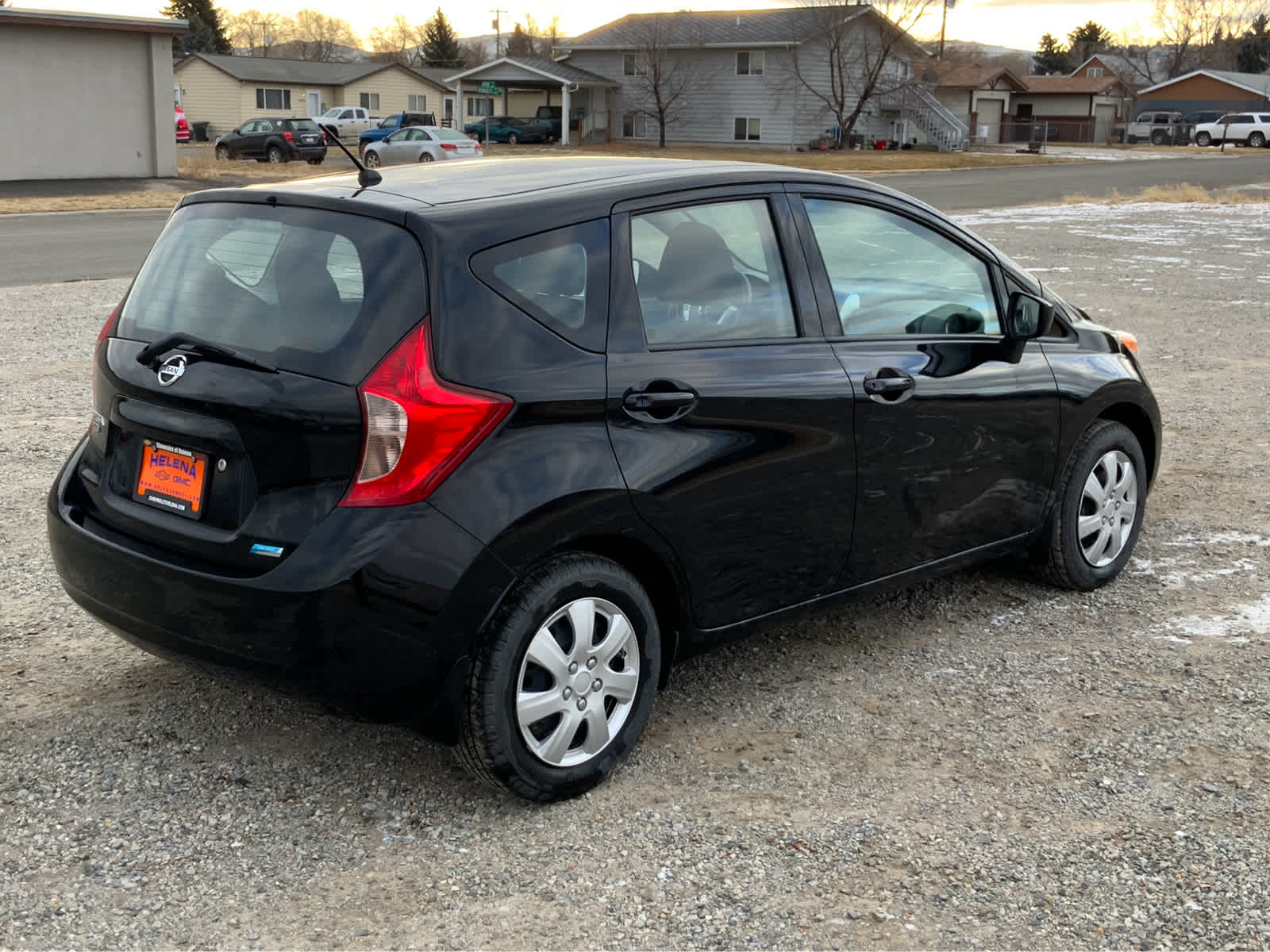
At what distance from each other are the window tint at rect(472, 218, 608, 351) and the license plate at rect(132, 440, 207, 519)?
0.90m

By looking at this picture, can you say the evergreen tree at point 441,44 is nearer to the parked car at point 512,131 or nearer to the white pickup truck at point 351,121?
the parked car at point 512,131

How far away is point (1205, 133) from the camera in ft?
258

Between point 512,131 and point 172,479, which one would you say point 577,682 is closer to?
point 172,479

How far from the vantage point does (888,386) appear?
4.27 metres

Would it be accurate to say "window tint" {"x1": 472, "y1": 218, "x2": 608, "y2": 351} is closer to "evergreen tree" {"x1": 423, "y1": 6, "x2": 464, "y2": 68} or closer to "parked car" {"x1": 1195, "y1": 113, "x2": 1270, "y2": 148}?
"parked car" {"x1": 1195, "y1": 113, "x2": 1270, "y2": 148}

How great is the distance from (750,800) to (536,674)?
70 cm

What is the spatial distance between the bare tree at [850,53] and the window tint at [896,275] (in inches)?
2266

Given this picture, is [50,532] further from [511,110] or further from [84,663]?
[511,110]

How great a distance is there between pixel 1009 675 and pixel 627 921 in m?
1.97

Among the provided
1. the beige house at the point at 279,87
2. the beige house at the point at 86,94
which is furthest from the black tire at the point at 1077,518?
the beige house at the point at 279,87

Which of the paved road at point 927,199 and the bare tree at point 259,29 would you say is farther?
the bare tree at point 259,29

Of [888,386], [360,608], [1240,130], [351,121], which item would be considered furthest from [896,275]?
[1240,130]

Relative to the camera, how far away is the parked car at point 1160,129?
80625mm

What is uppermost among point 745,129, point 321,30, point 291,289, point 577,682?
point 321,30
